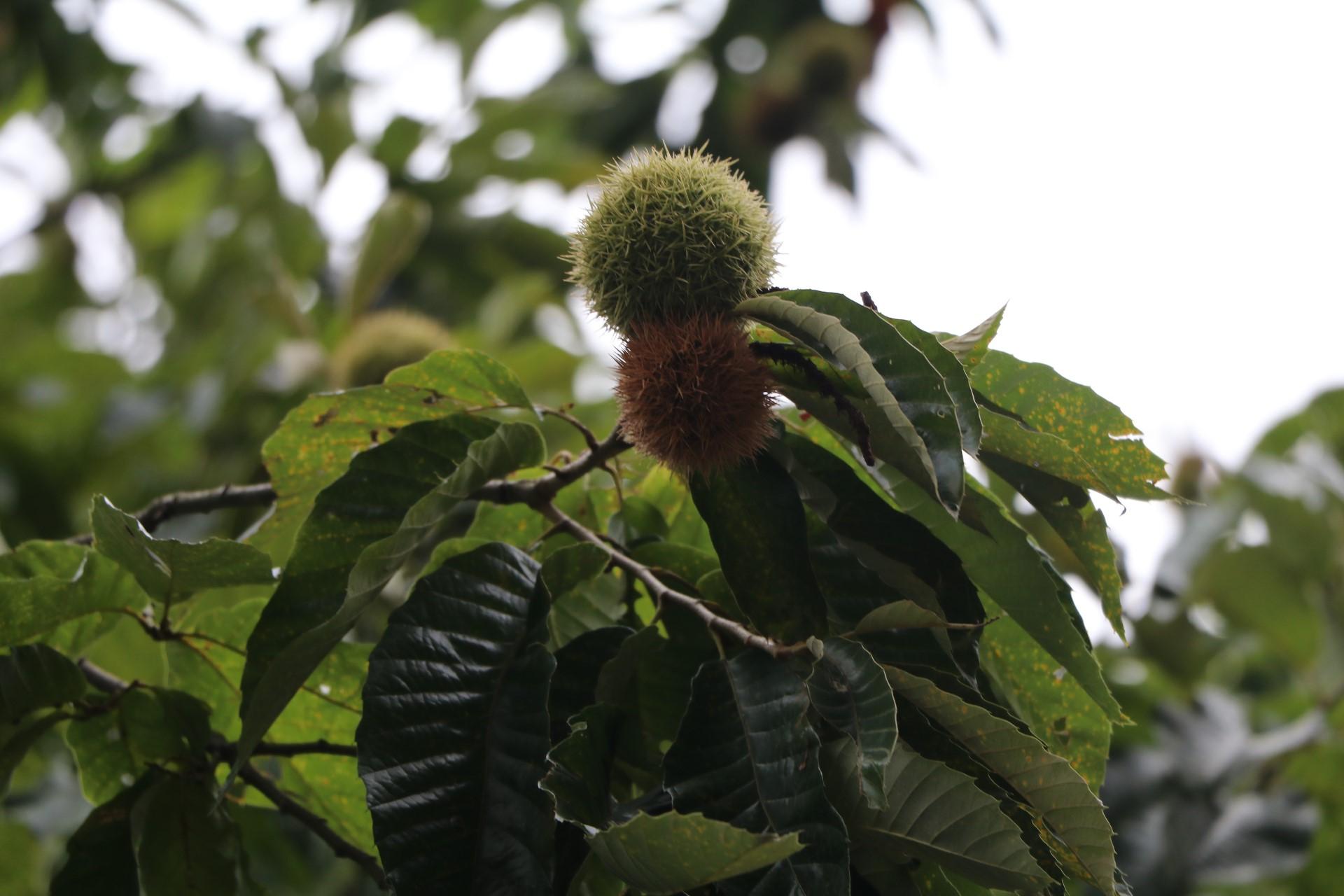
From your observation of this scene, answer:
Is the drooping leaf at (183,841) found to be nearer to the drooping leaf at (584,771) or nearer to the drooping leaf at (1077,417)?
the drooping leaf at (584,771)

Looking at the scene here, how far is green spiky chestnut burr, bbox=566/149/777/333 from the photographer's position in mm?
1079

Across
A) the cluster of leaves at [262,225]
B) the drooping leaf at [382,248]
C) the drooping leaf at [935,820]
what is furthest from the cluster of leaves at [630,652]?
the drooping leaf at [382,248]

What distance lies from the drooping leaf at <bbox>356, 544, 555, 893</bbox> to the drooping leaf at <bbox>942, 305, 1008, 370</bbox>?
43 cm

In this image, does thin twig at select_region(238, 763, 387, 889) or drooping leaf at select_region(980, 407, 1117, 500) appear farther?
thin twig at select_region(238, 763, 387, 889)

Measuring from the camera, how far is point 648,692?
43.8 inches

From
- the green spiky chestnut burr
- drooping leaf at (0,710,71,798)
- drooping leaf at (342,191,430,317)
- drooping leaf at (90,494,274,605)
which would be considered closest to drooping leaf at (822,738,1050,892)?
the green spiky chestnut burr

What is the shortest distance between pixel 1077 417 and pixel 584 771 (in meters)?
0.56

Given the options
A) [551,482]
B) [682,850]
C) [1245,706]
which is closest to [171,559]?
[551,482]

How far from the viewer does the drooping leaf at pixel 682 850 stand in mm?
725

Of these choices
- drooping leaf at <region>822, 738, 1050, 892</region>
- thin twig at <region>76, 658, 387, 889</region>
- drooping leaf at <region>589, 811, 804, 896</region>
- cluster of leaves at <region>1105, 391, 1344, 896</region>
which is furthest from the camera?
cluster of leaves at <region>1105, 391, 1344, 896</region>

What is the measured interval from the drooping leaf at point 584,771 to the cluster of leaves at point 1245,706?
1.94 m

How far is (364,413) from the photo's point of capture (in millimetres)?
1215

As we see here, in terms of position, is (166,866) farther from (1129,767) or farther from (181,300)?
(181,300)

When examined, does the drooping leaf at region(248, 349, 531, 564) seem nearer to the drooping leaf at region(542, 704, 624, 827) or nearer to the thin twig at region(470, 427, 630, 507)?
the thin twig at region(470, 427, 630, 507)
